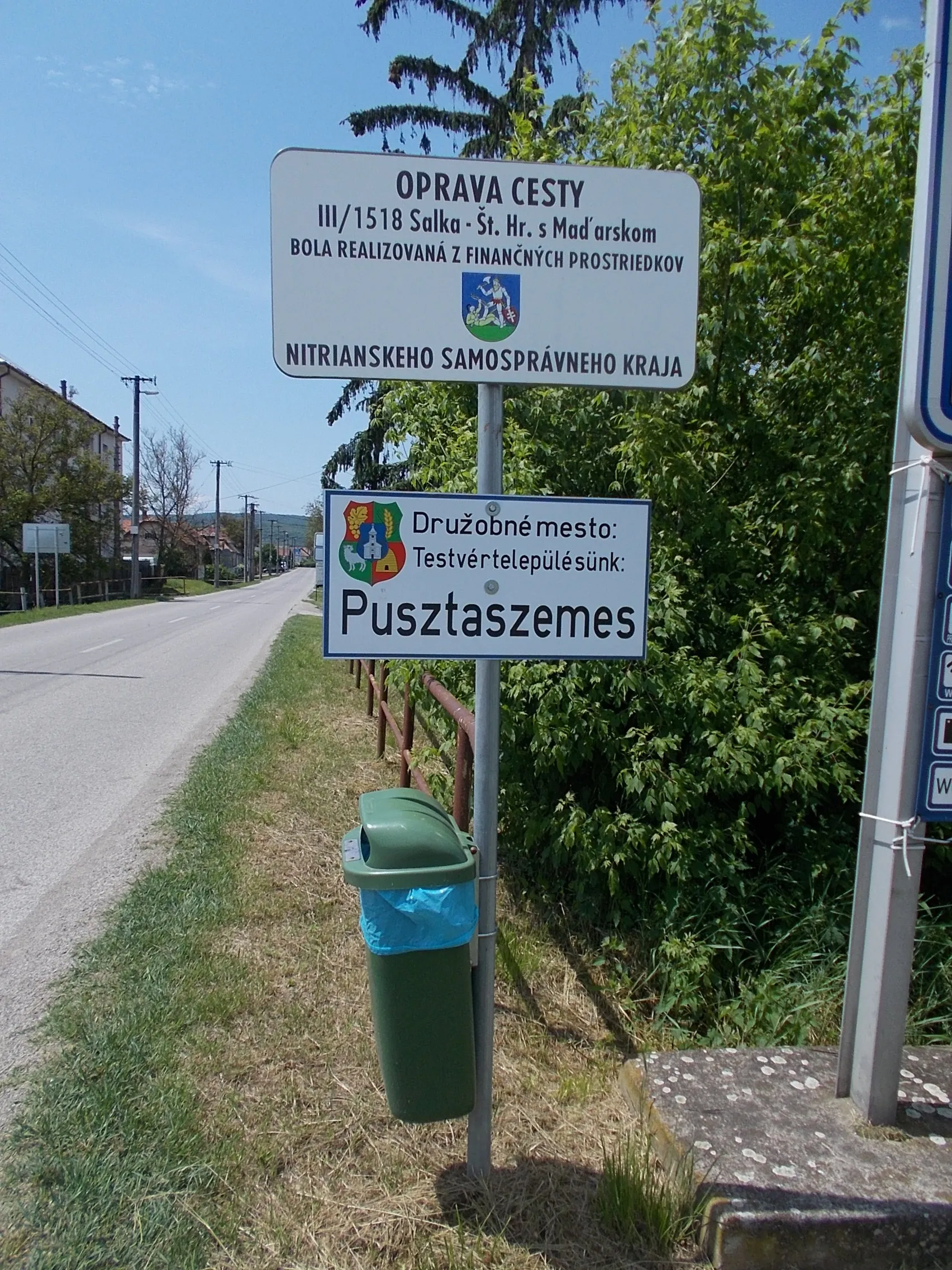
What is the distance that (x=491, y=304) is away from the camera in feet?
7.36

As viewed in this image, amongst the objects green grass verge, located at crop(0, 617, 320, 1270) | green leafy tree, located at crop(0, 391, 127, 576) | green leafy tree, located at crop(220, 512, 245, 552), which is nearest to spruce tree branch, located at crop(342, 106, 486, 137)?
green grass verge, located at crop(0, 617, 320, 1270)

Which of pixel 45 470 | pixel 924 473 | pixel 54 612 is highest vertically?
pixel 45 470

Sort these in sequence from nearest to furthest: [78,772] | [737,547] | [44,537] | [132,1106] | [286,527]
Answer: [132,1106] → [737,547] → [78,772] → [44,537] → [286,527]

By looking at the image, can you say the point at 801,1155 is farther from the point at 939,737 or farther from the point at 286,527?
the point at 286,527

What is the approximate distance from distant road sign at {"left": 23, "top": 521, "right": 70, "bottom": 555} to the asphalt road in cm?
1607

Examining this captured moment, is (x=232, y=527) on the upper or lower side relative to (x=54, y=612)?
upper

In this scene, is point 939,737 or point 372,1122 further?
point 372,1122

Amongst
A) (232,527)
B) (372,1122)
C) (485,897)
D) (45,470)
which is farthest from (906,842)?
(232,527)

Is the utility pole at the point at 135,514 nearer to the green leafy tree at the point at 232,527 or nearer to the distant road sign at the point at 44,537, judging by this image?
the distant road sign at the point at 44,537

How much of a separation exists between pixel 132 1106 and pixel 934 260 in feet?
10.2

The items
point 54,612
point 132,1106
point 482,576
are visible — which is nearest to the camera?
point 482,576

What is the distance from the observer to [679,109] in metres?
4.20

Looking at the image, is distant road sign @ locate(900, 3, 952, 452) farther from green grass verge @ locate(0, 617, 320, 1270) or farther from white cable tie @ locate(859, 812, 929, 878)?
green grass verge @ locate(0, 617, 320, 1270)

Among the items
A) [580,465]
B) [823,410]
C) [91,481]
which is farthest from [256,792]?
[91,481]
